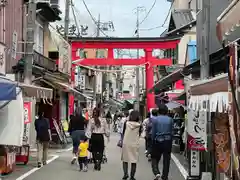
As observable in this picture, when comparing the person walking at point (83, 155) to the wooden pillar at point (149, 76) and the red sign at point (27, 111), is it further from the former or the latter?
the wooden pillar at point (149, 76)

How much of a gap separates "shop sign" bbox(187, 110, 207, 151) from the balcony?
10.2 m

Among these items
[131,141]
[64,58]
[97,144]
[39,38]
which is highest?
[39,38]

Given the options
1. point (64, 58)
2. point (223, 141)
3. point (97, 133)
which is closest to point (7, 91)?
point (223, 141)

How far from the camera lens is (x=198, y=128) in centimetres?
1169

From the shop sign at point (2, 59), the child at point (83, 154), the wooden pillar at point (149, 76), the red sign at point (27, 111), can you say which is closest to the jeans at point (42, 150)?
the red sign at point (27, 111)

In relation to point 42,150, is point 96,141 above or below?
above

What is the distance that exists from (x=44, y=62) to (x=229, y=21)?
57.7 ft

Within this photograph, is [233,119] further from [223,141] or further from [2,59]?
[2,59]

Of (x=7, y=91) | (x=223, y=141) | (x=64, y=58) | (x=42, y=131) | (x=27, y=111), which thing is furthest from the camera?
(x=64, y=58)

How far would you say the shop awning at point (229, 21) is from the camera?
5.45 metres

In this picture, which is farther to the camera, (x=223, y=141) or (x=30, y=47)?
(x=30, y=47)

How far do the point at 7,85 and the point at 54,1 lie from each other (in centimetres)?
1589

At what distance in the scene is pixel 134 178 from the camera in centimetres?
1235

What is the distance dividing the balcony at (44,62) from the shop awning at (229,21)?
14.7 meters
